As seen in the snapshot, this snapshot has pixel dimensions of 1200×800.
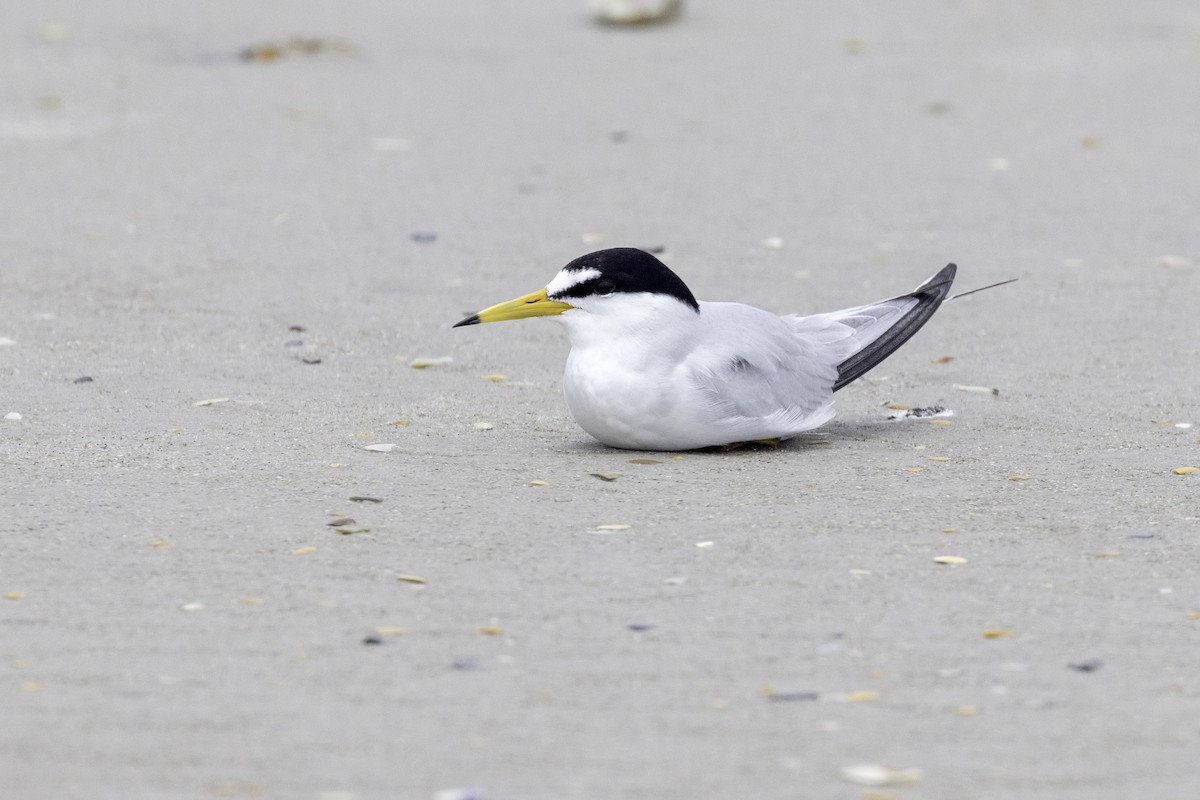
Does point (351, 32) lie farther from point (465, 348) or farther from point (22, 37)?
point (465, 348)

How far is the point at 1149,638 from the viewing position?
3732 millimetres

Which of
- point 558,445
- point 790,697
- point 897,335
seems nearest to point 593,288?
point 558,445

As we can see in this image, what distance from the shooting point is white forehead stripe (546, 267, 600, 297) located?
5.15 meters

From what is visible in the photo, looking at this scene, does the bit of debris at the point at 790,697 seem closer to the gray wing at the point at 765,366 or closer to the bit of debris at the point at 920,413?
the gray wing at the point at 765,366

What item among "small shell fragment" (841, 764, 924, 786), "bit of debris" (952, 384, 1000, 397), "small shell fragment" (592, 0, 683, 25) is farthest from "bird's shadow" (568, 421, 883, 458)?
"small shell fragment" (592, 0, 683, 25)

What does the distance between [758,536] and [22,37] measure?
9249 millimetres

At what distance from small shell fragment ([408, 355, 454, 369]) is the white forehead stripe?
1.39 m

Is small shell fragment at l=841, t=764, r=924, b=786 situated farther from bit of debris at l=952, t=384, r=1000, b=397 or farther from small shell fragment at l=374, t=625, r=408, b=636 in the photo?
bit of debris at l=952, t=384, r=1000, b=397

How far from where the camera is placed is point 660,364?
5.11 m

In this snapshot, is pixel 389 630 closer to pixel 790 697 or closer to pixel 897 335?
pixel 790 697

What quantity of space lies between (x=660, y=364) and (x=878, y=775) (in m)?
2.21

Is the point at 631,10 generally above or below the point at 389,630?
above

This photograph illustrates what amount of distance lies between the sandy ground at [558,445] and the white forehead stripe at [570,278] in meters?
0.51

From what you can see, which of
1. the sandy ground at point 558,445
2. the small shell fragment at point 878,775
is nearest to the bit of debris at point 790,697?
the sandy ground at point 558,445
